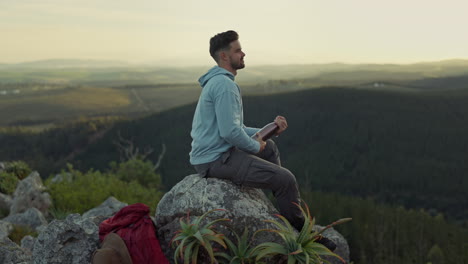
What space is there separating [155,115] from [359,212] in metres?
116

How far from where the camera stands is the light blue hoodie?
21.0 ft

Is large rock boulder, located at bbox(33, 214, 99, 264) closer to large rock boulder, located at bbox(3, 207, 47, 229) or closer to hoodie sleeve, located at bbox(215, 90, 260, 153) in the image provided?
hoodie sleeve, located at bbox(215, 90, 260, 153)

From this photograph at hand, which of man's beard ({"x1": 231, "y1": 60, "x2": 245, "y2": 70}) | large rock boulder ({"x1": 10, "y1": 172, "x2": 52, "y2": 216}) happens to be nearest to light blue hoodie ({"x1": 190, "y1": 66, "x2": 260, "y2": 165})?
man's beard ({"x1": 231, "y1": 60, "x2": 245, "y2": 70})

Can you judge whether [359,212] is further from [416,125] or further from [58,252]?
[416,125]

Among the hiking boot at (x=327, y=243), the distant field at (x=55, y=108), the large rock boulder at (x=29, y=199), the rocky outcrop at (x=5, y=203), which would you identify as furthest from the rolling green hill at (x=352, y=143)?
the hiking boot at (x=327, y=243)

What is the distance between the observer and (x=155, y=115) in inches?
5103

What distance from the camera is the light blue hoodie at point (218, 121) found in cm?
639

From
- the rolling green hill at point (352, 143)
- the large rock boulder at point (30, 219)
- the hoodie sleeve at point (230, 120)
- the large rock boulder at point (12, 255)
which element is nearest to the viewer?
the hoodie sleeve at point (230, 120)

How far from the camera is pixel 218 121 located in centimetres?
645

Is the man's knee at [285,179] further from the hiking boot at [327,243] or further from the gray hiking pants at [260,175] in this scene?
the hiking boot at [327,243]

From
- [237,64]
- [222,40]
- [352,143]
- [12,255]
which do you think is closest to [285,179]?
[237,64]

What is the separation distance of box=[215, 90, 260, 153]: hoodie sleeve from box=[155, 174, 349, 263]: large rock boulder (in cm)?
82

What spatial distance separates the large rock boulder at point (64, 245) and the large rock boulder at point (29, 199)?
1031 cm

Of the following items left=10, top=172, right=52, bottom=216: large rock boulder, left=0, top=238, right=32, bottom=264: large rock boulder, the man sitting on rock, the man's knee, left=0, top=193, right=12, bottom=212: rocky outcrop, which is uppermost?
the man sitting on rock
